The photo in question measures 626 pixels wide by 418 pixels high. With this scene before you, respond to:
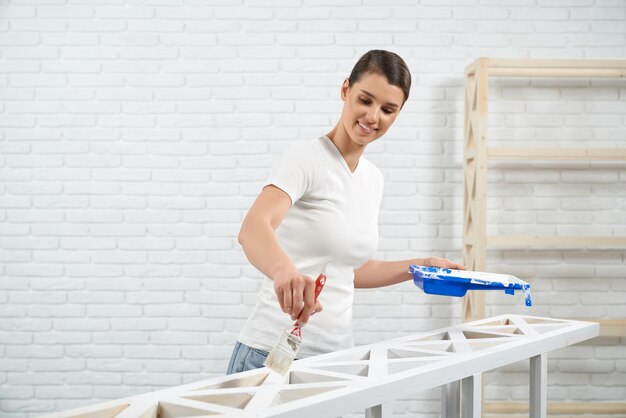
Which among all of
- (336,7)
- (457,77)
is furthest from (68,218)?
(457,77)

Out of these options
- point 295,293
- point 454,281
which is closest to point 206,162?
point 454,281

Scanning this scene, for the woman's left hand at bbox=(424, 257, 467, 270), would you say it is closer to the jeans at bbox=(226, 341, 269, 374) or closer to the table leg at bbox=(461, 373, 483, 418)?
the table leg at bbox=(461, 373, 483, 418)

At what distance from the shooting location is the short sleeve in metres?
1.54

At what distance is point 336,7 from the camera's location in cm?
361

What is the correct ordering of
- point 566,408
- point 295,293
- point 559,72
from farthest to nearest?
point 566,408
point 559,72
point 295,293

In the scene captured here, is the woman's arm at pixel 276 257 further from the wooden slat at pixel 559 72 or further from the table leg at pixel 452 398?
the wooden slat at pixel 559 72

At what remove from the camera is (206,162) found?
142 inches

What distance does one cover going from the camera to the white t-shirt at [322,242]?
1645 mm

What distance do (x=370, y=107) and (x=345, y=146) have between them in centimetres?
13

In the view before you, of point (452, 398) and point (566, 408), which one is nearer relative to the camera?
point (452, 398)

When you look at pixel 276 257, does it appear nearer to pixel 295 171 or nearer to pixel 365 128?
pixel 295 171

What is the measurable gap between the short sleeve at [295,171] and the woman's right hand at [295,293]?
321 mm

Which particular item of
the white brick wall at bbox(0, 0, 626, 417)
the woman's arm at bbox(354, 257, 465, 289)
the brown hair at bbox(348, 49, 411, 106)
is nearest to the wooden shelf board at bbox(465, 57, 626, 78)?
the white brick wall at bbox(0, 0, 626, 417)

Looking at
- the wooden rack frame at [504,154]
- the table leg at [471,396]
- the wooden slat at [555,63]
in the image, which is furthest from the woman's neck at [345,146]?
the wooden slat at [555,63]
